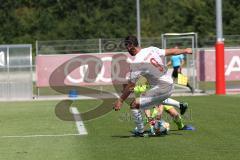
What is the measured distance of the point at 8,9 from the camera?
6819 cm

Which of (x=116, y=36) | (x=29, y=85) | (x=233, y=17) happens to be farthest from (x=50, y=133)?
(x=233, y=17)

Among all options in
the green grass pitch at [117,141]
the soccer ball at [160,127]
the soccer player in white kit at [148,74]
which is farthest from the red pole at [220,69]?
the soccer player in white kit at [148,74]

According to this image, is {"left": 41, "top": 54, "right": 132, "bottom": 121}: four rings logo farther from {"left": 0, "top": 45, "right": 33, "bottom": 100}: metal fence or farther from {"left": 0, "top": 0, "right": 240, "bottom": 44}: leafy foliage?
{"left": 0, "top": 0, "right": 240, "bottom": 44}: leafy foliage

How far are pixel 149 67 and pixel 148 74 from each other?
0.17 meters

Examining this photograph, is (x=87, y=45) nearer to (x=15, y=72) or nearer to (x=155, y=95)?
(x=15, y=72)

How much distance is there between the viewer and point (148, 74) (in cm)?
1261

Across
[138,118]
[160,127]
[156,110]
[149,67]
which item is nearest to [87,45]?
[156,110]

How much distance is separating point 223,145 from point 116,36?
52.7 meters

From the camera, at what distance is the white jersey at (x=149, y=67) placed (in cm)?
1235

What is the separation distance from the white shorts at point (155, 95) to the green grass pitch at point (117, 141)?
69cm

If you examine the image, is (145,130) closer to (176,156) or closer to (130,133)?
(130,133)

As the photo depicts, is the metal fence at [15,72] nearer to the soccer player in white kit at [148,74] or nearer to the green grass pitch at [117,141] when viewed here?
the green grass pitch at [117,141]

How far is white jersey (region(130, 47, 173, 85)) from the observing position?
486 inches

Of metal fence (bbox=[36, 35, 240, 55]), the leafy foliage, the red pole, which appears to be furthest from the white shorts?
the leafy foliage
